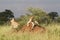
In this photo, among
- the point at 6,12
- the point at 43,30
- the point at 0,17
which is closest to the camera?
the point at 43,30

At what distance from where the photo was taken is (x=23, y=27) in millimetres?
12477

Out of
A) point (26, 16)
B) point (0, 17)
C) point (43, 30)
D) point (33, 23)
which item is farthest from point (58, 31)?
point (0, 17)

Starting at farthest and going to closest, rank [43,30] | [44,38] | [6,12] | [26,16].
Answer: [6,12], [26,16], [43,30], [44,38]

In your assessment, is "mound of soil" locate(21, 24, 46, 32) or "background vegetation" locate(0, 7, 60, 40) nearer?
"background vegetation" locate(0, 7, 60, 40)

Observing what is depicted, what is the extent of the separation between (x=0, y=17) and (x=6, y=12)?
2.19 m

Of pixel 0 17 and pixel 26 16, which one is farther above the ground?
pixel 26 16

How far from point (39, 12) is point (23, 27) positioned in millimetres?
3865

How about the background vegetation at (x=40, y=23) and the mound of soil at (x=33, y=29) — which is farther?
the mound of soil at (x=33, y=29)

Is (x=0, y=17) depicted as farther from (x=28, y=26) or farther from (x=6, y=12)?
(x=28, y=26)

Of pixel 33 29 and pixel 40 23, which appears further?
pixel 40 23

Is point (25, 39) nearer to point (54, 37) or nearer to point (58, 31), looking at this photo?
point (54, 37)

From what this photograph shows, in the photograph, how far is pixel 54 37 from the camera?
9.55 metres

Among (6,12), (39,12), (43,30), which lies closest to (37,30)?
(43,30)

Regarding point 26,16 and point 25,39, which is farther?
point 26,16
